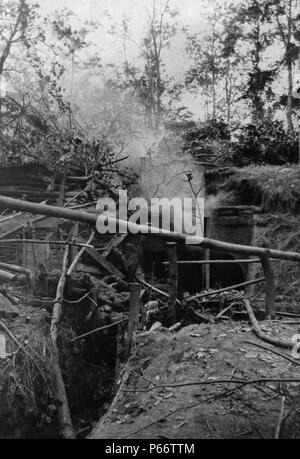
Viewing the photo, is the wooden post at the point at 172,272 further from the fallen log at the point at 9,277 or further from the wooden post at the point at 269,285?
the fallen log at the point at 9,277

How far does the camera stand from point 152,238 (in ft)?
37.7

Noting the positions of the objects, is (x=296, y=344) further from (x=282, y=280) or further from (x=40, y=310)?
(x=282, y=280)

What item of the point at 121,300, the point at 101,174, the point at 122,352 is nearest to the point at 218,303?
the point at 121,300

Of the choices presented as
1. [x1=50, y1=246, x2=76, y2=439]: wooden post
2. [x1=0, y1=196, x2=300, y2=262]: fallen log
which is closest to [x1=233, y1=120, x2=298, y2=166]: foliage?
[x1=50, y1=246, x2=76, y2=439]: wooden post

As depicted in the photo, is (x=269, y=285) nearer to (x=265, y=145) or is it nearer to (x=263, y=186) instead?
(x=263, y=186)

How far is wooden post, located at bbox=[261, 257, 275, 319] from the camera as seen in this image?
3.84 metres

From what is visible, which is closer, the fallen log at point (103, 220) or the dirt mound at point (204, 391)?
the fallen log at point (103, 220)

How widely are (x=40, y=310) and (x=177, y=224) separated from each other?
25.3 ft

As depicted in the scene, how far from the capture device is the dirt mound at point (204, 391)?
2.44m

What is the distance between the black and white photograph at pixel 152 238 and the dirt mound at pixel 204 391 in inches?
0.6

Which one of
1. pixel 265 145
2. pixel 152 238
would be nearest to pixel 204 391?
pixel 152 238

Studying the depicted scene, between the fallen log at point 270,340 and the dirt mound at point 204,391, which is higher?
the fallen log at point 270,340

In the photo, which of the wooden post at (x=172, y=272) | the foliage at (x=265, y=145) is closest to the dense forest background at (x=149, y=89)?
the foliage at (x=265, y=145)
